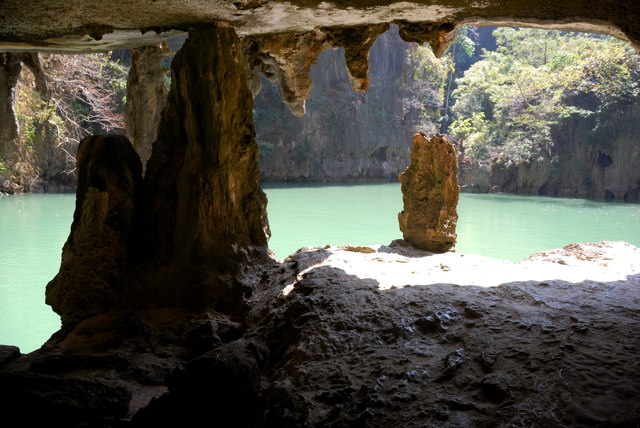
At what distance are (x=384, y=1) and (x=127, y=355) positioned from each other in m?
2.79

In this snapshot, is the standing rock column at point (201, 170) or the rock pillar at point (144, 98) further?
the rock pillar at point (144, 98)

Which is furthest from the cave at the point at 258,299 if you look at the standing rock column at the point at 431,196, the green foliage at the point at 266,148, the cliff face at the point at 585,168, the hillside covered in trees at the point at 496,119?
the green foliage at the point at 266,148

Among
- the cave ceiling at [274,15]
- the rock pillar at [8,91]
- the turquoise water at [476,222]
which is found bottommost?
the turquoise water at [476,222]

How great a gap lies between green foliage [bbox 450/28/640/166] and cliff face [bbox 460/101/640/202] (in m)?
0.51

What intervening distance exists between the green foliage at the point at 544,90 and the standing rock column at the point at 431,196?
13.5 meters

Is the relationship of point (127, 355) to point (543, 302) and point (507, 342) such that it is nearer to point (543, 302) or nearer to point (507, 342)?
point (507, 342)

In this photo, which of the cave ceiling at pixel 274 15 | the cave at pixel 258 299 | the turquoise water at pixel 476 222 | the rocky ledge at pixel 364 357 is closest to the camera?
the rocky ledge at pixel 364 357

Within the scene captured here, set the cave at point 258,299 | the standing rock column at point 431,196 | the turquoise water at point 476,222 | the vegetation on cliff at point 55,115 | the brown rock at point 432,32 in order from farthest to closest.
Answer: the vegetation on cliff at point 55,115, the turquoise water at point 476,222, the standing rock column at point 431,196, the brown rock at point 432,32, the cave at point 258,299

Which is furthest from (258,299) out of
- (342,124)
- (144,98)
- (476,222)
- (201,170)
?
(342,124)

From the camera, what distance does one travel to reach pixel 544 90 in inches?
838

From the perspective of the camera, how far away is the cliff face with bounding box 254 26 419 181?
78.9 ft

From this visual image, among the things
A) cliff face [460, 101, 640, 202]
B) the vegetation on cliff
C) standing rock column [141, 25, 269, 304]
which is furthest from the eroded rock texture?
cliff face [460, 101, 640, 202]

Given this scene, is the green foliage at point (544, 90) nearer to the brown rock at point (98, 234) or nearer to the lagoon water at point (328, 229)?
the lagoon water at point (328, 229)

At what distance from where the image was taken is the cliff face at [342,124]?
2406 cm
